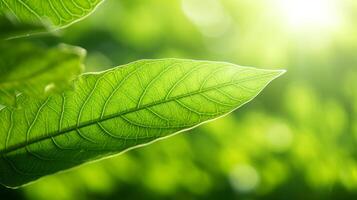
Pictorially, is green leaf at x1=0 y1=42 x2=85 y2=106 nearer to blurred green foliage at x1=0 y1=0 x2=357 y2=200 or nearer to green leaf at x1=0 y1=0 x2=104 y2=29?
green leaf at x1=0 y1=0 x2=104 y2=29

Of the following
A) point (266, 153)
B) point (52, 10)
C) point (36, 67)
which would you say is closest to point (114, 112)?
point (52, 10)

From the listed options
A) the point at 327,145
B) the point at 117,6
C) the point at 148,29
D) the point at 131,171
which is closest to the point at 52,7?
the point at 131,171

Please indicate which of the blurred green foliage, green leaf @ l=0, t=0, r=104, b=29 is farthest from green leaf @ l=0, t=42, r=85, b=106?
the blurred green foliage

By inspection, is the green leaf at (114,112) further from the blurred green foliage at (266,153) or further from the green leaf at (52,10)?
the blurred green foliage at (266,153)

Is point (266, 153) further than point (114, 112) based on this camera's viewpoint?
Yes

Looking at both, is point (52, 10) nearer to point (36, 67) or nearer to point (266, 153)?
point (36, 67)
